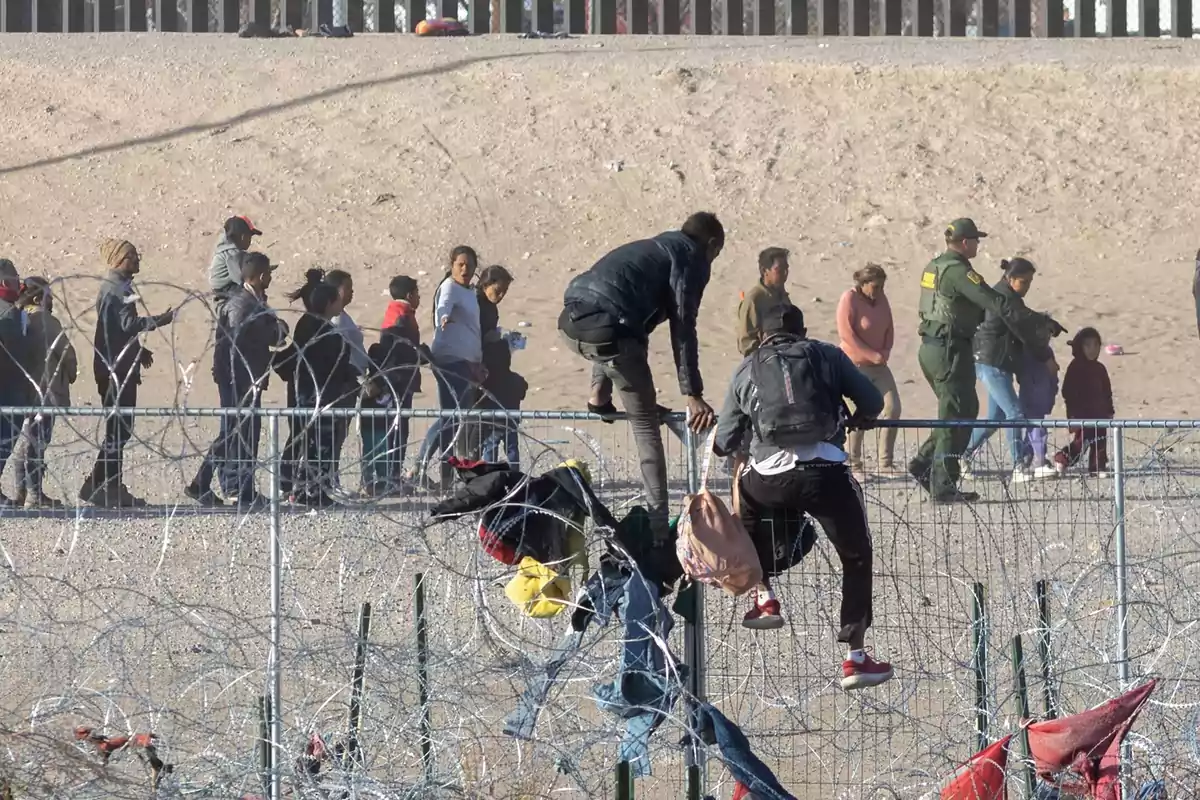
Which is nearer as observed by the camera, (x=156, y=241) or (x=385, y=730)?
(x=385, y=730)

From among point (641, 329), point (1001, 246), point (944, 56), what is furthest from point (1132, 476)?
point (944, 56)

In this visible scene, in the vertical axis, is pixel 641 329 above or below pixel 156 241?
below

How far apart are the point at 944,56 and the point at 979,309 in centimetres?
1369

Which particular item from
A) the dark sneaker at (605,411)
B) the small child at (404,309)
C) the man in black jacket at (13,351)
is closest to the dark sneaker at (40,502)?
the dark sneaker at (605,411)

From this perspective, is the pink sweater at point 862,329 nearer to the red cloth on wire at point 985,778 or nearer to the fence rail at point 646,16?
the red cloth on wire at point 985,778

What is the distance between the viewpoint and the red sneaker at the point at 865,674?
6863 mm

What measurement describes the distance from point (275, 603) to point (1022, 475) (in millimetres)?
2899

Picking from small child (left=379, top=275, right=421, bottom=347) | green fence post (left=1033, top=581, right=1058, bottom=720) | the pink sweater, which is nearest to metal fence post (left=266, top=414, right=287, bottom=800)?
green fence post (left=1033, top=581, right=1058, bottom=720)

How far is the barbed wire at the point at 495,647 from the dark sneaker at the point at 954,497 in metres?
0.06

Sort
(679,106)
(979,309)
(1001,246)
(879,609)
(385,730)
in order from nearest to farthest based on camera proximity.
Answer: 1. (385,730)
2. (879,609)
3. (979,309)
4. (1001,246)
5. (679,106)

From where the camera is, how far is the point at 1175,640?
7188 mm

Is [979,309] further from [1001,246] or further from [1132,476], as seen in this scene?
[1001,246]

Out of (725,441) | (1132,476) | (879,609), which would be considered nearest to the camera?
(725,441)

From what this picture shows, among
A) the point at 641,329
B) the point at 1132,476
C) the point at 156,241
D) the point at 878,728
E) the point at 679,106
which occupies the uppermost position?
the point at 679,106
